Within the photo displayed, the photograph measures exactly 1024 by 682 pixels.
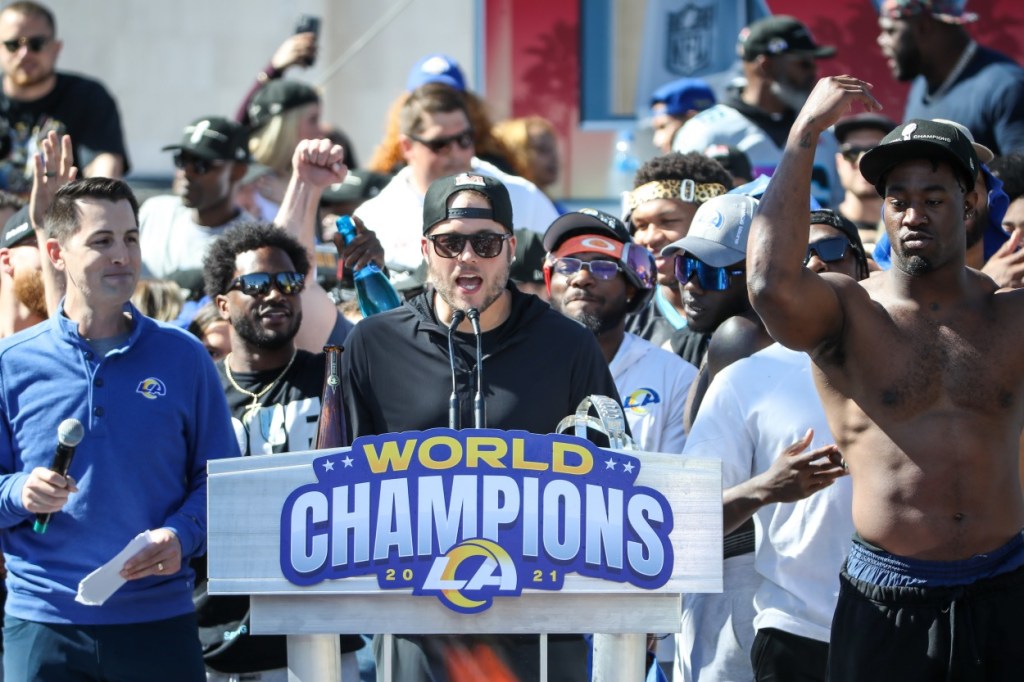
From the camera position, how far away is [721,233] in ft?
18.7

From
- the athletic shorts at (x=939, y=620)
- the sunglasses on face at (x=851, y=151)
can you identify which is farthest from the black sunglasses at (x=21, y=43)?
the athletic shorts at (x=939, y=620)

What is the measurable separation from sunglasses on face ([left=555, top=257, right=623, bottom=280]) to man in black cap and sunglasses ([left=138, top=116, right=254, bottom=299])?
7.85 ft

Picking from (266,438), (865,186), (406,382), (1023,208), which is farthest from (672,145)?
(406,382)

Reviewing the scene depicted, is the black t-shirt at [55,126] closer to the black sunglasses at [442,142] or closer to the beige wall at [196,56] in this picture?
the black sunglasses at [442,142]

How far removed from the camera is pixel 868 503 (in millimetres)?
4293

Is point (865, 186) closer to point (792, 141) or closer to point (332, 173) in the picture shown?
point (332, 173)

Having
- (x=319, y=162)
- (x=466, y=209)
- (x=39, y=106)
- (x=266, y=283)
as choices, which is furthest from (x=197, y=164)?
(x=466, y=209)

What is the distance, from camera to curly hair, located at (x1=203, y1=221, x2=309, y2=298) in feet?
20.4

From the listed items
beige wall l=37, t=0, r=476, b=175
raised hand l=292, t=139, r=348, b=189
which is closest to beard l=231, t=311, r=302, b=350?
raised hand l=292, t=139, r=348, b=189

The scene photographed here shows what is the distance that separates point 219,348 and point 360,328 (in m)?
1.82

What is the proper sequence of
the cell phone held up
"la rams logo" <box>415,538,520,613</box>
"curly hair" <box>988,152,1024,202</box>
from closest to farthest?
"la rams logo" <box>415,538,520,613</box> < "curly hair" <box>988,152,1024,202</box> < the cell phone held up

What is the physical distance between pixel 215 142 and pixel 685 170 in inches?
101

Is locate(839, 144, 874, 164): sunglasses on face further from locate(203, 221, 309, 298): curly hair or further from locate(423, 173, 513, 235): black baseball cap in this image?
locate(423, 173, 513, 235): black baseball cap

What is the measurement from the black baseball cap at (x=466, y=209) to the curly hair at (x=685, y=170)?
2.09m
